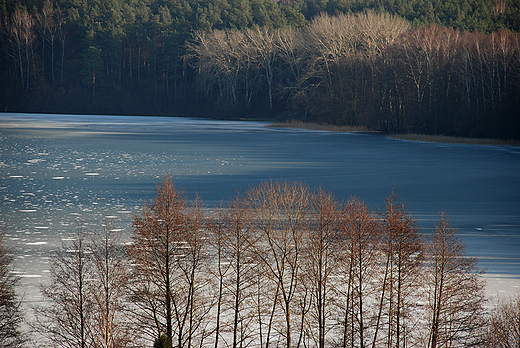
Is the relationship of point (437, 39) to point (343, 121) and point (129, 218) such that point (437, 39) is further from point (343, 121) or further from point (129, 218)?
point (129, 218)

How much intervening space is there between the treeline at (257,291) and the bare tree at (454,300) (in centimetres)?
5

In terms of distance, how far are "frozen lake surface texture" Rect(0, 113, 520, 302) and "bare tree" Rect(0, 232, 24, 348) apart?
32cm

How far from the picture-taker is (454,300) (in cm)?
1417

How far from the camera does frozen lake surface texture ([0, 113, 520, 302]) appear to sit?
17.8m

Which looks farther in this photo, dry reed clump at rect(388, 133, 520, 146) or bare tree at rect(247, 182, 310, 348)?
dry reed clump at rect(388, 133, 520, 146)

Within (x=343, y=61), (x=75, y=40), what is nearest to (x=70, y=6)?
(x=75, y=40)

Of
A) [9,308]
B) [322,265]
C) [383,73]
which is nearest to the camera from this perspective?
[9,308]

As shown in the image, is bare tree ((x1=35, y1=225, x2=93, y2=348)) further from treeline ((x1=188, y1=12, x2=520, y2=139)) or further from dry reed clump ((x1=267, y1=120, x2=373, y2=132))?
dry reed clump ((x1=267, y1=120, x2=373, y2=132))

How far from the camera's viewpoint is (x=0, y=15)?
118000mm

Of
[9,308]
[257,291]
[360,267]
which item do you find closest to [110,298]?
[9,308]

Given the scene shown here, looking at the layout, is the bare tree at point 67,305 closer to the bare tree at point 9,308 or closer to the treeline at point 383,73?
the bare tree at point 9,308

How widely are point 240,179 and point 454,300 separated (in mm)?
15762

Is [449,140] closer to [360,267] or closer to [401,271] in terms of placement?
[401,271]

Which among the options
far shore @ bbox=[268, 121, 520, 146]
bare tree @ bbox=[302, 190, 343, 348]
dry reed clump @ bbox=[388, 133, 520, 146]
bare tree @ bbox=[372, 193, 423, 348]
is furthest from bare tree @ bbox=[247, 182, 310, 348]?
far shore @ bbox=[268, 121, 520, 146]
